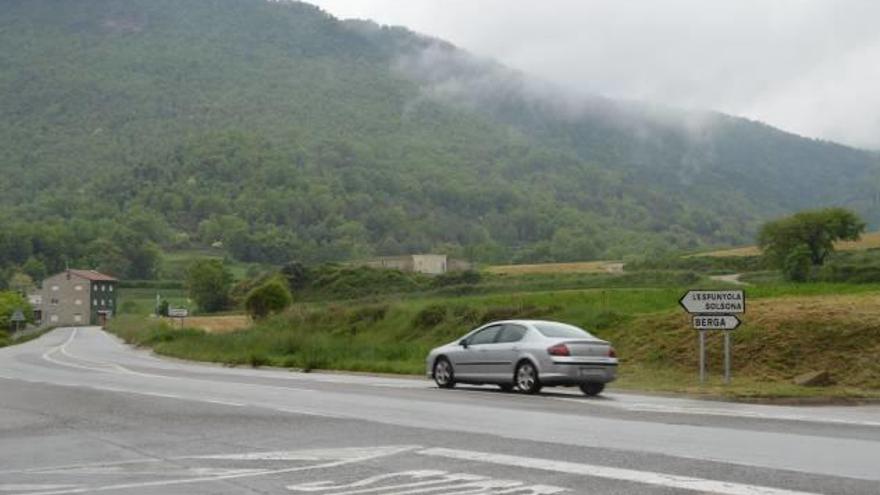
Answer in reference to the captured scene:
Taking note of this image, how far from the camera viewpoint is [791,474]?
10.2m

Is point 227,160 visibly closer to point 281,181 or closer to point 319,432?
point 281,181

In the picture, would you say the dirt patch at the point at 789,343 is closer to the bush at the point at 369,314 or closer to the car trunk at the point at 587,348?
the car trunk at the point at 587,348

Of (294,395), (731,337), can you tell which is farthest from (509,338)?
(731,337)

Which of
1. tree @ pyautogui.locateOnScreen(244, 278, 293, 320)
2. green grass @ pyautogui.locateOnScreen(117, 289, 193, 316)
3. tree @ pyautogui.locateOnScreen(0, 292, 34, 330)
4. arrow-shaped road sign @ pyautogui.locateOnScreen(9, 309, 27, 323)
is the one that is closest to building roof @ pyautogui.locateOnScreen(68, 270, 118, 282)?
green grass @ pyautogui.locateOnScreen(117, 289, 193, 316)

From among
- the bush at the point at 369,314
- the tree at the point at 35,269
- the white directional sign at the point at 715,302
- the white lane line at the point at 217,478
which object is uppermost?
the tree at the point at 35,269

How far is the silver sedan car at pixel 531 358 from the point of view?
2144 centimetres

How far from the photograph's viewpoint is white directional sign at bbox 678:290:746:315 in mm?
22703

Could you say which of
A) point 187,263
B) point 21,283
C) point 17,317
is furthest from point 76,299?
point 17,317

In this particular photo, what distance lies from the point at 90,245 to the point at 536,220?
235 ft

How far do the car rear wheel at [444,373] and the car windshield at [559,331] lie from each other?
252 cm

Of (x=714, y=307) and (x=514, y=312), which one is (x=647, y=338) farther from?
(x=514, y=312)

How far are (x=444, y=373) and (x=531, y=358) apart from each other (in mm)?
3016

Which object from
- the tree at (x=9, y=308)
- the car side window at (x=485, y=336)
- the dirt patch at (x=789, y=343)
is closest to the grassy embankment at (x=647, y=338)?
the dirt patch at (x=789, y=343)

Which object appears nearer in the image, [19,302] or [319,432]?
[319,432]
